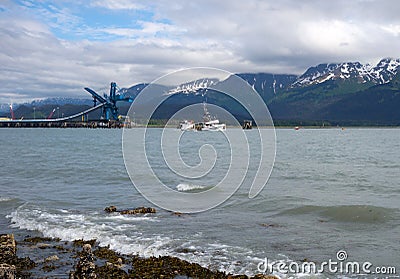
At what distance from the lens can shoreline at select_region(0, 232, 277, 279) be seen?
9.94 metres

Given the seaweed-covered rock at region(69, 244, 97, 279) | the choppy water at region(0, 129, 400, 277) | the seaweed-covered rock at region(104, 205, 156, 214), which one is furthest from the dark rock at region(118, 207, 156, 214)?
the seaweed-covered rock at region(69, 244, 97, 279)

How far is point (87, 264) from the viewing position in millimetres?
8453

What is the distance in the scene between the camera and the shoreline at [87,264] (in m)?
9.94

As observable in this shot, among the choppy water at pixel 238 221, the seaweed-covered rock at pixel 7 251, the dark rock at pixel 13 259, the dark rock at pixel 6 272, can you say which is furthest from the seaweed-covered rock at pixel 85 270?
the choppy water at pixel 238 221

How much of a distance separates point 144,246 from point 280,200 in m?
10.3

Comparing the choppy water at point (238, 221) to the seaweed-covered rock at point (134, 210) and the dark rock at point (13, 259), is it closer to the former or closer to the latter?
the seaweed-covered rock at point (134, 210)

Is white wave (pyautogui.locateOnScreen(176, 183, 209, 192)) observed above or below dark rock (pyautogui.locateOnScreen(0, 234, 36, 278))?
below

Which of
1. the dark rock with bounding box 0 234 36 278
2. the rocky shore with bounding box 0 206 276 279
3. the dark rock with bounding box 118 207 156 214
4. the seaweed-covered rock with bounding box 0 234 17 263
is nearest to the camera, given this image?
the rocky shore with bounding box 0 206 276 279

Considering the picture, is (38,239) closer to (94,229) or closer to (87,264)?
(94,229)

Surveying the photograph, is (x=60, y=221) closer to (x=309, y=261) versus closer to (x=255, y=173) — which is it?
(x=309, y=261)

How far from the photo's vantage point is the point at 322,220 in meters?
17.2

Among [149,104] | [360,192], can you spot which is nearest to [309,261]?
[149,104]

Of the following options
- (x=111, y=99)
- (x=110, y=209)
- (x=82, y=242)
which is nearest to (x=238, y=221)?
(x=110, y=209)

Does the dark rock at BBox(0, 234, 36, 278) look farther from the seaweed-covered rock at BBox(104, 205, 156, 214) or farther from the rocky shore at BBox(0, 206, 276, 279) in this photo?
the seaweed-covered rock at BBox(104, 205, 156, 214)
